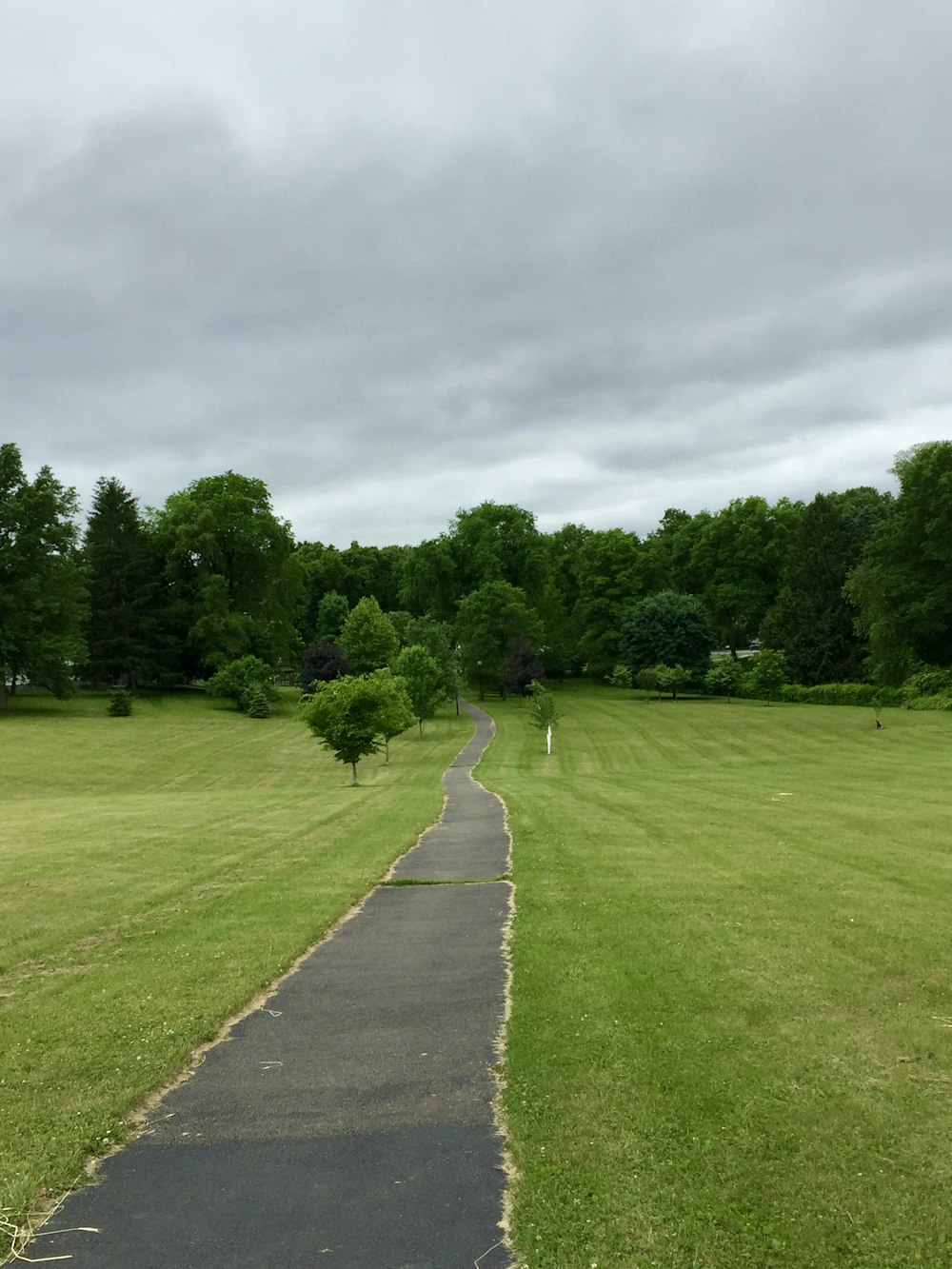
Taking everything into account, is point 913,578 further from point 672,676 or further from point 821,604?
point 672,676

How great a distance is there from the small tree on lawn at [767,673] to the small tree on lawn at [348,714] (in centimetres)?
4307

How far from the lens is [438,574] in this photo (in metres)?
90.1

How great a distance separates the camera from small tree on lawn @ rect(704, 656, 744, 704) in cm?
7406

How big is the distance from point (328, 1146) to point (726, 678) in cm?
7257

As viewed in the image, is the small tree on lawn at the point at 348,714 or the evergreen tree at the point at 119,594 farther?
the evergreen tree at the point at 119,594

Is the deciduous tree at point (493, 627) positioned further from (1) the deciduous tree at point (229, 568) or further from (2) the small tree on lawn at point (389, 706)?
(2) the small tree on lawn at point (389, 706)

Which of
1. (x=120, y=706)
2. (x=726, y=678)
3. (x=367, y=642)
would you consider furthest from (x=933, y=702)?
(x=120, y=706)

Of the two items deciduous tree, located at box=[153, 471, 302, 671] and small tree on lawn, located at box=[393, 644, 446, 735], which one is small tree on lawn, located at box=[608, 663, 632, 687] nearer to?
small tree on lawn, located at box=[393, 644, 446, 735]

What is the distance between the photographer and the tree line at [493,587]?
57.4m

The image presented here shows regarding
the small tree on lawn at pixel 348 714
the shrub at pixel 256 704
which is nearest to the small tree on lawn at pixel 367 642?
the shrub at pixel 256 704

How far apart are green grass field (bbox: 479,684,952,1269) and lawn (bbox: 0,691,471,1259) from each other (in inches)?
98.7

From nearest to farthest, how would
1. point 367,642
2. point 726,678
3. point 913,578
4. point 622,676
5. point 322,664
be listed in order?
1. point 913,578
2. point 322,664
3. point 367,642
4. point 726,678
5. point 622,676

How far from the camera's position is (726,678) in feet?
243

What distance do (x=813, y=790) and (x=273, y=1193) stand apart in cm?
2432
